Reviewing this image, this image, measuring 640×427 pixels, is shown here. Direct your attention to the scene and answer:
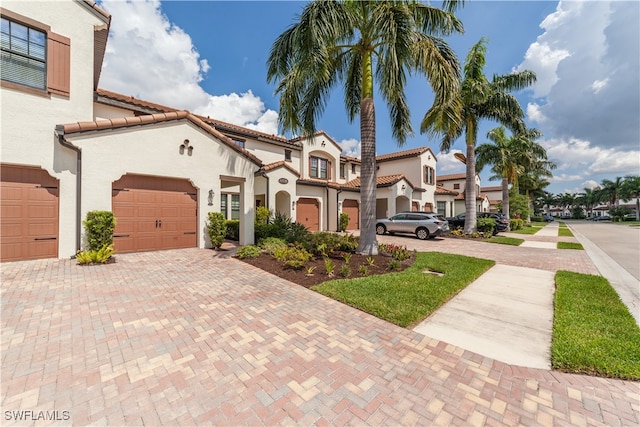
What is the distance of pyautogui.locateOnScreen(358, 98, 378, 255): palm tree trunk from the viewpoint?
947cm

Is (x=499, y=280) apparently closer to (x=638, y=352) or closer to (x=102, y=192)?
(x=638, y=352)

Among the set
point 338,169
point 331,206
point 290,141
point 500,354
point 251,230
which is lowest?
point 500,354

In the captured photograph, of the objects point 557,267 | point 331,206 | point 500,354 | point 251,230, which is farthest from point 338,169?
point 500,354

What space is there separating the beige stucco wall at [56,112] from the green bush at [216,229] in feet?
13.7

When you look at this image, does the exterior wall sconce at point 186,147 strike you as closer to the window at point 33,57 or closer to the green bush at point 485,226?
the window at point 33,57

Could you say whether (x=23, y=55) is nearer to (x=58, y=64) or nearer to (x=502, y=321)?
(x=58, y=64)

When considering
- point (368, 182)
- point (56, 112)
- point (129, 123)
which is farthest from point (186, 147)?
point (368, 182)

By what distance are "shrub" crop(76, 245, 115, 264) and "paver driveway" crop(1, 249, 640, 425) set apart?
2.53 m

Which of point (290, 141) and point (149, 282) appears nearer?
point (149, 282)

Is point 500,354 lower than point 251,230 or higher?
lower

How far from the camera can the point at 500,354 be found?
3561mm

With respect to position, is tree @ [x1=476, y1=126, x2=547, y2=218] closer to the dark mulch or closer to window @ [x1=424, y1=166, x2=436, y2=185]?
window @ [x1=424, y1=166, x2=436, y2=185]

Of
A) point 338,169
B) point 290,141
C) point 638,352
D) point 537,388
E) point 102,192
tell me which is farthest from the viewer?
point 338,169

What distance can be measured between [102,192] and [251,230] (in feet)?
18.1
